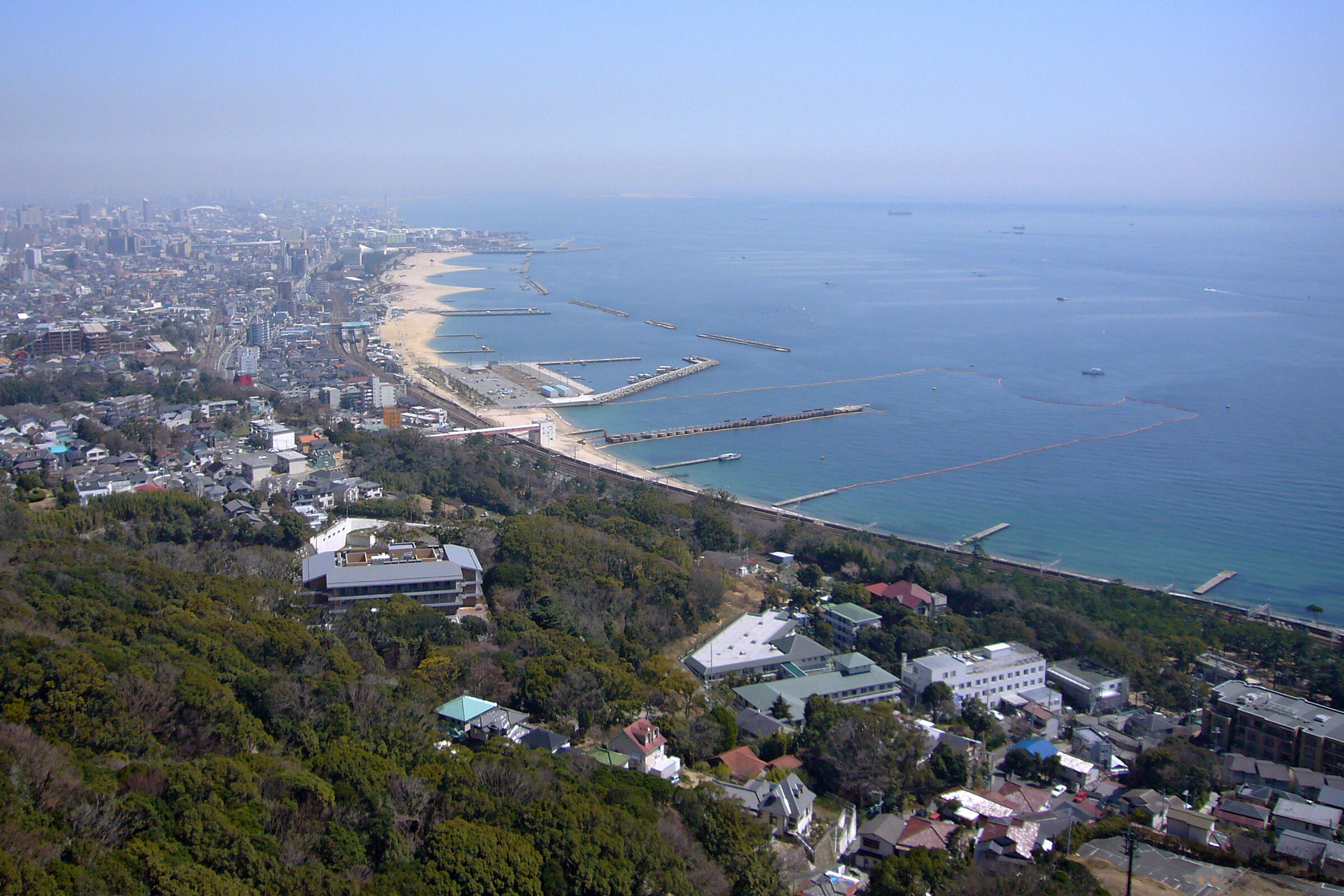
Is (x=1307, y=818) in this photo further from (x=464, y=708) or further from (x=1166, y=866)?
(x=464, y=708)

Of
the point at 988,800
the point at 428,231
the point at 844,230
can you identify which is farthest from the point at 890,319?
the point at 844,230

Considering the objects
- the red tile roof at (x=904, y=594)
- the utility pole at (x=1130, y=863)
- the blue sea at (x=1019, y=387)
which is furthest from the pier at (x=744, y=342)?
the utility pole at (x=1130, y=863)

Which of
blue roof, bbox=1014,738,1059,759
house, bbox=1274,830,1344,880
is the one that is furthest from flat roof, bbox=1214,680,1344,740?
house, bbox=1274,830,1344,880

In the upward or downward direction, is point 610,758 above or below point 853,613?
above

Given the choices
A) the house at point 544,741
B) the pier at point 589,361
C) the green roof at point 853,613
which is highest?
the house at point 544,741

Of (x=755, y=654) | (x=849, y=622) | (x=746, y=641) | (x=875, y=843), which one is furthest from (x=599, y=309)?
(x=875, y=843)

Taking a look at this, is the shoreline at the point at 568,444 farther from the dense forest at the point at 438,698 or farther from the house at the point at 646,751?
the house at the point at 646,751
